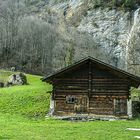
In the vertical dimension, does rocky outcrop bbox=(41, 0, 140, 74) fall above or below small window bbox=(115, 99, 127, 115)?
above

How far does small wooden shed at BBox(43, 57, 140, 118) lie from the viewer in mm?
38469

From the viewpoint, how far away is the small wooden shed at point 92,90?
38469mm

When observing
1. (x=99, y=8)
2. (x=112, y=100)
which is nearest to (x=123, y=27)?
(x=99, y=8)

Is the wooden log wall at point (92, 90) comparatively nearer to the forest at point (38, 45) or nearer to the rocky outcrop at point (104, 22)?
the forest at point (38, 45)

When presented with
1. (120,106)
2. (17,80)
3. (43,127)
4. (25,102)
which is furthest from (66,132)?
(17,80)

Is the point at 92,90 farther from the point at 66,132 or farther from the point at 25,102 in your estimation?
the point at 66,132

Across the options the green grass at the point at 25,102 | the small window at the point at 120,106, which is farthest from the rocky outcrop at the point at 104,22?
the small window at the point at 120,106

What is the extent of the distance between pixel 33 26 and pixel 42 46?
703cm

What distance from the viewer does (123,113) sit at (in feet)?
125

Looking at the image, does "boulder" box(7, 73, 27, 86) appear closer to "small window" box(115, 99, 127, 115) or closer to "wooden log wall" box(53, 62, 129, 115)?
"wooden log wall" box(53, 62, 129, 115)

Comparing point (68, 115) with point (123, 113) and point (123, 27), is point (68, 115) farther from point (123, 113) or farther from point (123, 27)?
point (123, 27)

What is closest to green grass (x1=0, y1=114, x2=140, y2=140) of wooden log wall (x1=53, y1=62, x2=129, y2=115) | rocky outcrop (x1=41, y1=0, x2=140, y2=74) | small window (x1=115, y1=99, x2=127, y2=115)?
small window (x1=115, y1=99, x2=127, y2=115)

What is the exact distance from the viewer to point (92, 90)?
3909 centimetres

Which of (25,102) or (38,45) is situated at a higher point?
(38,45)
